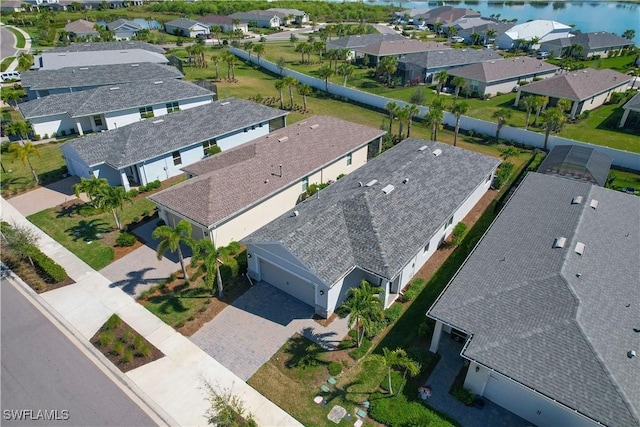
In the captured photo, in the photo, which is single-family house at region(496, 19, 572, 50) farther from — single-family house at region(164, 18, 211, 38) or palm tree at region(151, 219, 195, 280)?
palm tree at region(151, 219, 195, 280)

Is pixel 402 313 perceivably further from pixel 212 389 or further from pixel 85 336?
pixel 85 336

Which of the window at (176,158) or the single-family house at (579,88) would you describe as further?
the single-family house at (579,88)

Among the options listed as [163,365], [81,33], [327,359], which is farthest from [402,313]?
[81,33]

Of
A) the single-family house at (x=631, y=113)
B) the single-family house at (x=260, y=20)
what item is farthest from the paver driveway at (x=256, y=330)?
the single-family house at (x=260, y=20)

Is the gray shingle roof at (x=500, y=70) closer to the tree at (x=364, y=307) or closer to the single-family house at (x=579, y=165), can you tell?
the single-family house at (x=579, y=165)

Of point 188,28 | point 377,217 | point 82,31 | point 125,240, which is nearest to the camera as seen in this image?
point 377,217

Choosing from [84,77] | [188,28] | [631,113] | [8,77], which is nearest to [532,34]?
[631,113]

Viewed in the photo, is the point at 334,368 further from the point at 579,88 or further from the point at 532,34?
the point at 532,34
